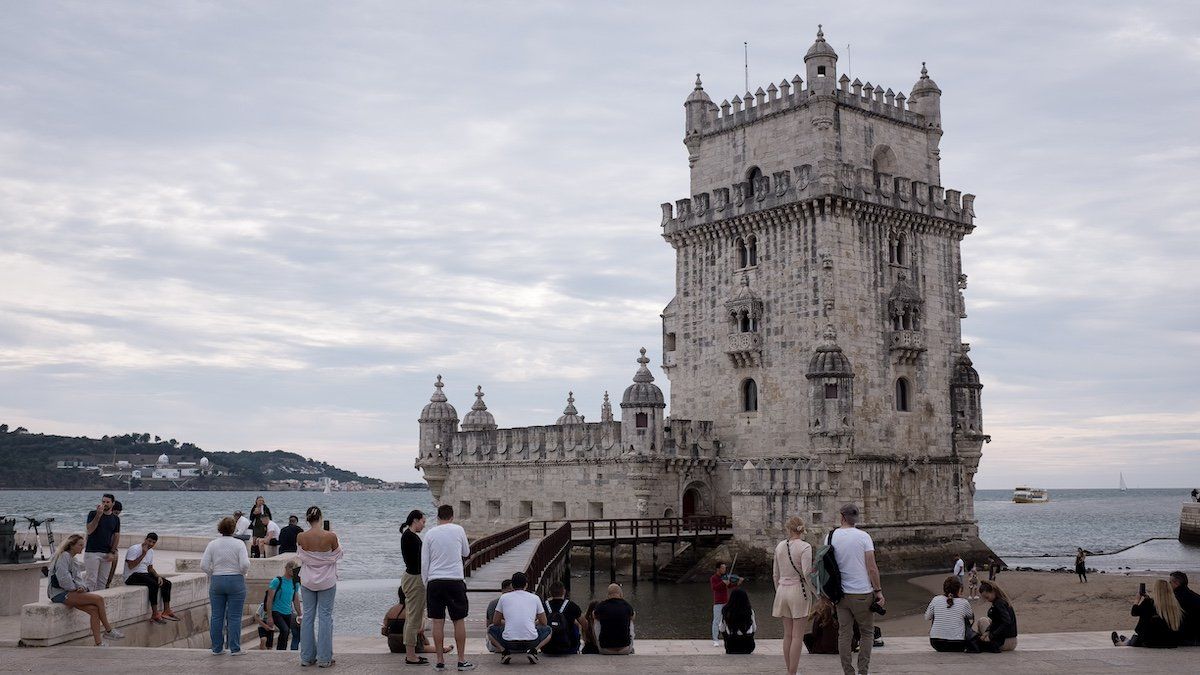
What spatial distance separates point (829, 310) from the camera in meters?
43.6

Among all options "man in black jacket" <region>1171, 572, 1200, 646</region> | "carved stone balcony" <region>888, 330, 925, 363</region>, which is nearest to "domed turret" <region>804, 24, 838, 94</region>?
"carved stone balcony" <region>888, 330, 925, 363</region>

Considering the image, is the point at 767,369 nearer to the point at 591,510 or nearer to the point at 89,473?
the point at 591,510

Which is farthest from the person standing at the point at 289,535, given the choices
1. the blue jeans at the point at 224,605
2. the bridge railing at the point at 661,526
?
the bridge railing at the point at 661,526

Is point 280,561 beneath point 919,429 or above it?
beneath

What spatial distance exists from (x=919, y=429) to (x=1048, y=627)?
51.1 feet

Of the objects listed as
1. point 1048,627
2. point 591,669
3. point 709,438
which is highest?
point 709,438

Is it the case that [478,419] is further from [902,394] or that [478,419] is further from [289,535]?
[289,535]

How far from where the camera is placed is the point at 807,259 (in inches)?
1747

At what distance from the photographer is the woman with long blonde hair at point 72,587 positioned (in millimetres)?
14820

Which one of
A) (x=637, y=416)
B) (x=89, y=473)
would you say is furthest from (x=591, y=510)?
(x=89, y=473)

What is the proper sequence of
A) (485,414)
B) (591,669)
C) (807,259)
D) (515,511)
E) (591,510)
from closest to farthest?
(591,669), (807,259), (591,510), (515,511), (485,414)

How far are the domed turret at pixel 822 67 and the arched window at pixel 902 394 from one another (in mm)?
12275

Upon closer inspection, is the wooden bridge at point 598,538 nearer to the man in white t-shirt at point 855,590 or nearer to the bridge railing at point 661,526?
the bridge railing at point 661,526

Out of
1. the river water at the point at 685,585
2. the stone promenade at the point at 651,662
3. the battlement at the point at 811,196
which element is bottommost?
the river water at the point at 685,585
